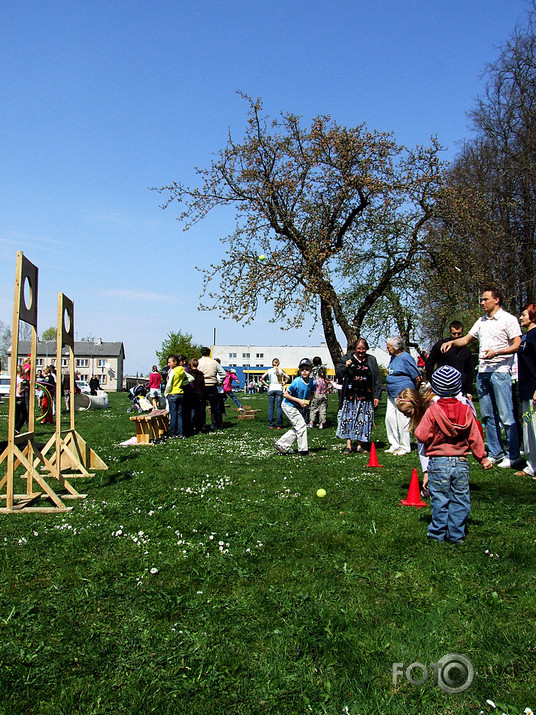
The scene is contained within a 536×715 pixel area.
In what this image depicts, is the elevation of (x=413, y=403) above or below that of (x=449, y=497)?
above

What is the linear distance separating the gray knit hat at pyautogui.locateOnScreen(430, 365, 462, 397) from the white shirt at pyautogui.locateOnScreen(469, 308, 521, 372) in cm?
315

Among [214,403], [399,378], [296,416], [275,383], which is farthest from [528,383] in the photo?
[214,403]

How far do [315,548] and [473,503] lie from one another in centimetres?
222

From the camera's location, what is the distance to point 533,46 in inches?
1077

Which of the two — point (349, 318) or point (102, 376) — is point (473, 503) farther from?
point (102, 376)

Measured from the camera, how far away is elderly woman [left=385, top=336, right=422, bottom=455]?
931 centimetres

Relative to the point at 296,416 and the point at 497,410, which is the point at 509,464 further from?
the point at 296,416

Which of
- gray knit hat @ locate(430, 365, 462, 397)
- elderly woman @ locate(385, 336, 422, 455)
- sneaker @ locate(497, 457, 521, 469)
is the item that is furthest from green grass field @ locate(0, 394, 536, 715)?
elderly woman @ locate(385, 336, 422, 455)

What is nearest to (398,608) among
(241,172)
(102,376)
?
(241,172)

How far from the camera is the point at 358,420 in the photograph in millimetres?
10320

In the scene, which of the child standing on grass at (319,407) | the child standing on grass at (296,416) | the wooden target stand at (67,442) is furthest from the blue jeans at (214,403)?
the wooden target stand at (67,442)

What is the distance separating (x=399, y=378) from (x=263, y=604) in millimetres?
6219

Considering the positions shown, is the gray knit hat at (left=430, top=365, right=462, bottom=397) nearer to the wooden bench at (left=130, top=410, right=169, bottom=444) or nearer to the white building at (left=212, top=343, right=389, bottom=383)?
the wooden bench at (left=130, top=410, right=169, bottom=444)

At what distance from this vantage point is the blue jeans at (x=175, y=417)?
1365 cm
